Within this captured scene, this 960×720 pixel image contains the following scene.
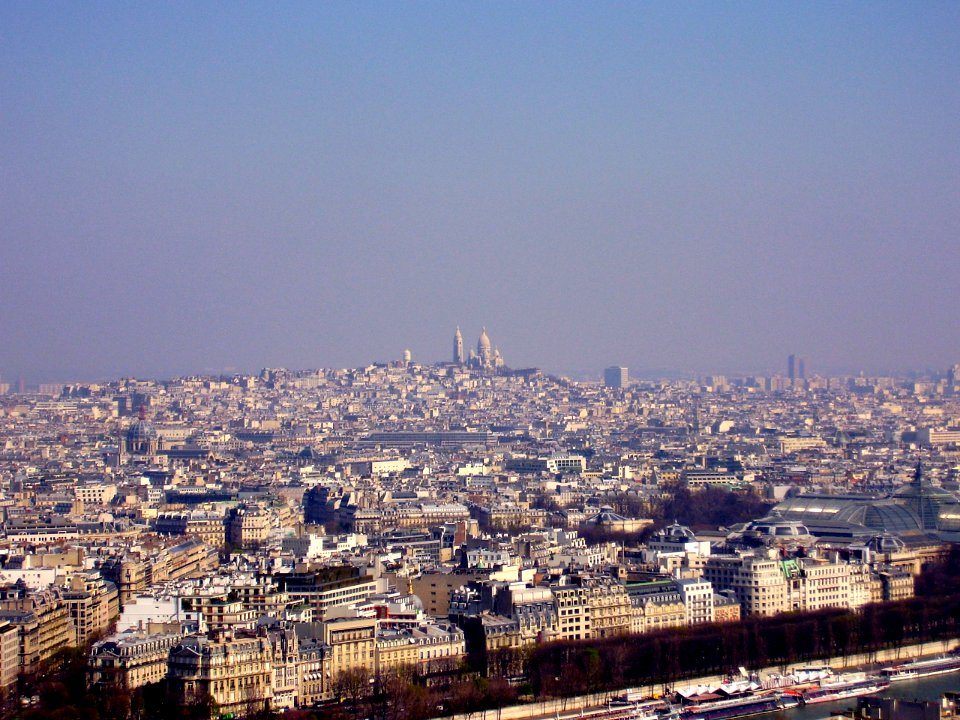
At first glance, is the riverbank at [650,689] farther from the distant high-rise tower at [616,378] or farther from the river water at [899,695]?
the distant high-rise tower at [616,378]

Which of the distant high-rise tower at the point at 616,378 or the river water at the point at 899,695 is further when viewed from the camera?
the distant high-rise tower at the point at 616,378

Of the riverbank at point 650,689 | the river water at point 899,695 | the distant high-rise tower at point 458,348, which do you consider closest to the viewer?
the riverbank at point 650,689

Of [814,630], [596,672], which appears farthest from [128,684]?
[814,630]

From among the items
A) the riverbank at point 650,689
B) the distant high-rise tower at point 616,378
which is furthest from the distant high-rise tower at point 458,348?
the riverbank at point 650,689

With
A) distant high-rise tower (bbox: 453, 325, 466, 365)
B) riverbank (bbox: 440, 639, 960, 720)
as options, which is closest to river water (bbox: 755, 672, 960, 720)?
riverbank (bbox: 440, 639, 960, 720)

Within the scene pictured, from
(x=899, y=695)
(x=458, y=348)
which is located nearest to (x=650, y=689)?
(x=899, y=695)

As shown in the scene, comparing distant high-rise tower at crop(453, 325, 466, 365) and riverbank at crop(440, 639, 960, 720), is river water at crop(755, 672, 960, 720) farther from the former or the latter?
distant high-rise tower at crop(453, 325, 466, 365)

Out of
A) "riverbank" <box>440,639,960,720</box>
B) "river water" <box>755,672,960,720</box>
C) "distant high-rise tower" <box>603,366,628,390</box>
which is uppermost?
"distant high-rise tower" <box>603,366,628,390</box>

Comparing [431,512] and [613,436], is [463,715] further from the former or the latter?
[613,436]
